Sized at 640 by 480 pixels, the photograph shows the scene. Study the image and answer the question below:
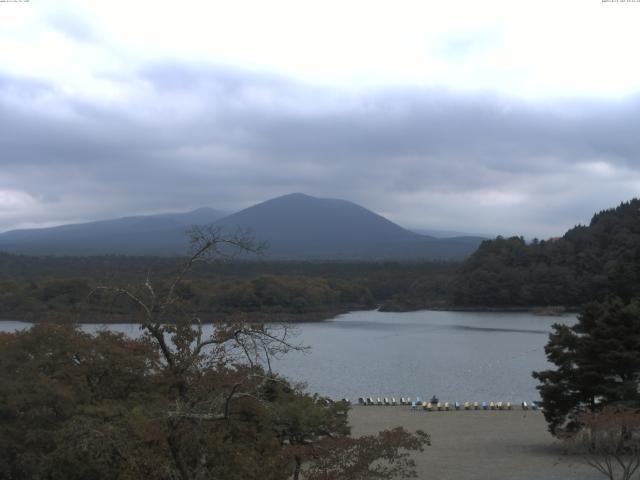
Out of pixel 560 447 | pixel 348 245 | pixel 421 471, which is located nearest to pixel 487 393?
pixel 560 447

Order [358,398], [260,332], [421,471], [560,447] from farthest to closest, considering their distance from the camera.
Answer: [358,398] → [560,447] → [421,471] → [260,332]

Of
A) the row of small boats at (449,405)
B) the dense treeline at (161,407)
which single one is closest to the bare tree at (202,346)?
the dense treeline at (161,407)

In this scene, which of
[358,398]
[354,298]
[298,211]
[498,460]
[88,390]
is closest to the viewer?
[88,390]

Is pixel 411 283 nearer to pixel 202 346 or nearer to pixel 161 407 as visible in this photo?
pixel 161 407

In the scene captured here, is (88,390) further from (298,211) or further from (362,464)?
(298,211)

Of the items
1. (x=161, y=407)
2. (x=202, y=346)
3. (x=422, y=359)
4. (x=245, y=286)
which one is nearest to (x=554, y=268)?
(x=245, y=286)

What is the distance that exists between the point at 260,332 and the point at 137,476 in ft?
5.98

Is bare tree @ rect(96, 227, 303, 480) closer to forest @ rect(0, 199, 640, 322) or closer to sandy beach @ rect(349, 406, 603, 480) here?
sandy beach @ rect(349, 406, 603, 480)

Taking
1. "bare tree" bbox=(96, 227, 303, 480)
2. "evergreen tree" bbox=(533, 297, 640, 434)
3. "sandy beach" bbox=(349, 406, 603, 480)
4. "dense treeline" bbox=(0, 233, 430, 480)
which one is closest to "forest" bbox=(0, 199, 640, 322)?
"sandy beach" bbox=(349, 406, 603, 480)

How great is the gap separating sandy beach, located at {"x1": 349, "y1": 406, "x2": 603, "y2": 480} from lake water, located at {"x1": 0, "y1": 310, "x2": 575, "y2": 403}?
3.58 metres

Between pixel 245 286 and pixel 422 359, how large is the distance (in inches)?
849

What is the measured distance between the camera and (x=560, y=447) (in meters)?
12.7

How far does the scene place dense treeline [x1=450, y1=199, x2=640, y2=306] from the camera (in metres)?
54.0

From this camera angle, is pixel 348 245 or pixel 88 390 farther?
pixel 348 245
